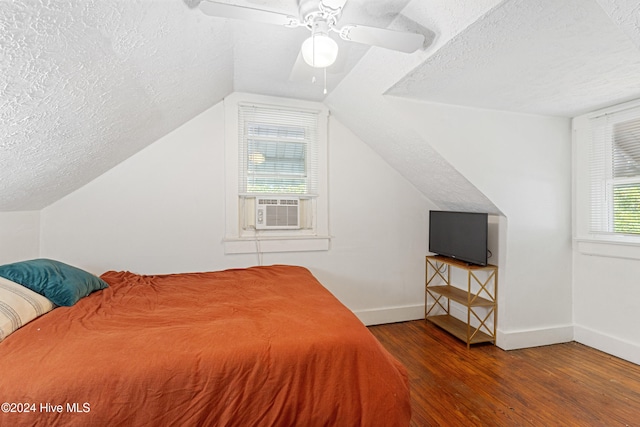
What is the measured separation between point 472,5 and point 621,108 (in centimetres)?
214

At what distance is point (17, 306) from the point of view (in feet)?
4.94

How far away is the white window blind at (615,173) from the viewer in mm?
2535

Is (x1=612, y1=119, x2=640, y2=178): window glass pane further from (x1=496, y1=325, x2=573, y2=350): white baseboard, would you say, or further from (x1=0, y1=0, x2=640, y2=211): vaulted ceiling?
(x1=496, y1=325, x2=573, y2=350): white baseboard

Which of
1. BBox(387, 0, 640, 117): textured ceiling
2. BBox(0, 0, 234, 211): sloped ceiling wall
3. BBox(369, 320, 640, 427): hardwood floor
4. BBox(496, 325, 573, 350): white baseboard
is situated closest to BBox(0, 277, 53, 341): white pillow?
BBox(0, 0, 234, 211): sloped ceiling wall

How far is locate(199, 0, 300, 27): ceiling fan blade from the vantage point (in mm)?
1207

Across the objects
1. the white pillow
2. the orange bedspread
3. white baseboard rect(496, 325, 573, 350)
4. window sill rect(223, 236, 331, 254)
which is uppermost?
Result: window sill rect(223, 236, 331, 254)

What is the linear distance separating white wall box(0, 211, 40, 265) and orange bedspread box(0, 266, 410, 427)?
0.95m

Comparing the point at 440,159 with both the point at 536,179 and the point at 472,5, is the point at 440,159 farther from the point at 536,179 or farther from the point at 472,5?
the point at 472,5

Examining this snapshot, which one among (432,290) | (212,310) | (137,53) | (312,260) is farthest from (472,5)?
(432,290)

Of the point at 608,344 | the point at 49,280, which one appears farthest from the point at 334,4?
the point at 608,344

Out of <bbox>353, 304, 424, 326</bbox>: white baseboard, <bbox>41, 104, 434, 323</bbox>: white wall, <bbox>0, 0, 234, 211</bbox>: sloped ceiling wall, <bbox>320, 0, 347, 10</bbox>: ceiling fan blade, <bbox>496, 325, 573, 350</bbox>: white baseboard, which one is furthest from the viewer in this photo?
<bbox>353, 304, 424, 326</bbox>: white baseboard

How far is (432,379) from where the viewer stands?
227 centimetres

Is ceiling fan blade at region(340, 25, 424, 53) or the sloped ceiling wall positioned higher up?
ceiling fan blade at region(340, 25, 424, 53)

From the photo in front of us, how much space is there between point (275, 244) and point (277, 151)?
97cm
